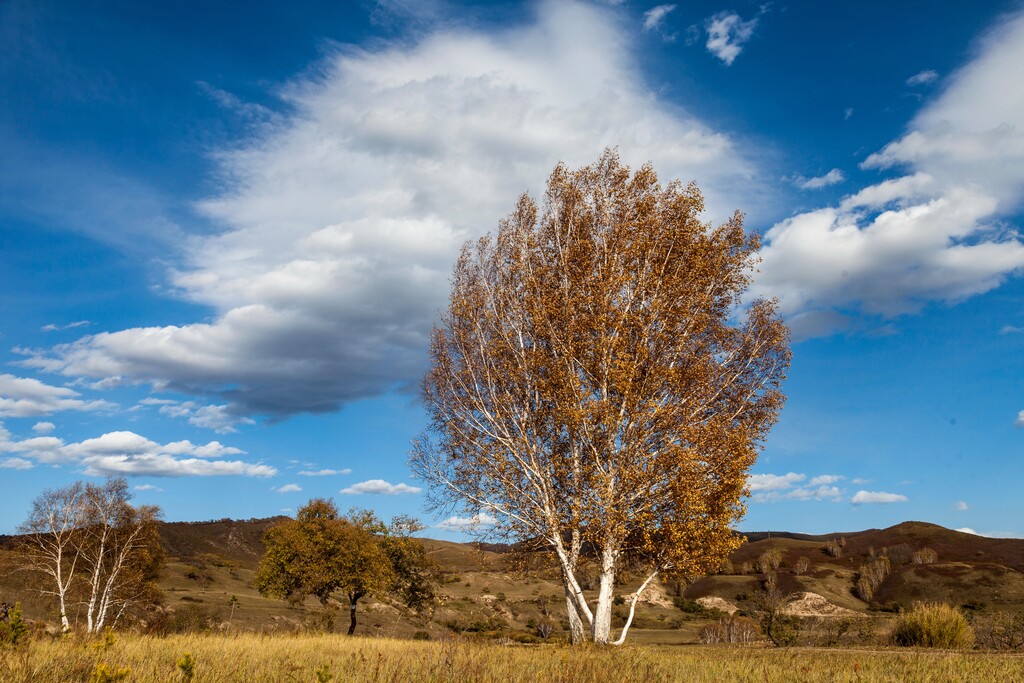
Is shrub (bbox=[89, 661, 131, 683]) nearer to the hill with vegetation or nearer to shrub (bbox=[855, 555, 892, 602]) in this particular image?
the hill with vegetation

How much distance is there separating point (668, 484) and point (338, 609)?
4954cm

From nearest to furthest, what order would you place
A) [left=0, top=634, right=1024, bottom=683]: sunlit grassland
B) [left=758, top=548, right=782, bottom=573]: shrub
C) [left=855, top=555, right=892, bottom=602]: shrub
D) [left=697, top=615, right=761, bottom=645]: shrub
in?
1. [left=0, top=634, right=1024, bottom=683]: sunlit grassland
2. [left=697, top=615, right=761, bottom=645]: shrub
3. [left=855, top=555, right=892, bottom=602]: shrub
4. [left=758, top=548, right=782, bottom=573]: shrub

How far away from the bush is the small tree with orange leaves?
8.43 meters

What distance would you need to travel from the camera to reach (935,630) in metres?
23.9

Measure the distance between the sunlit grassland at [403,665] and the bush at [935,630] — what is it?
25.3ft

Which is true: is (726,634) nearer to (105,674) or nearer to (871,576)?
(105,674)

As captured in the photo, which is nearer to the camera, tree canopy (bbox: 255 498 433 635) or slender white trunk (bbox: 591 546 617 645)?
slender white trunk (bbox: 591 546 617 645)

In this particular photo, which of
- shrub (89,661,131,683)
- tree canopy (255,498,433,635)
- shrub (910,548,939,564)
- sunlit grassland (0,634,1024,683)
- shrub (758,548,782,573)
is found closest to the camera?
shrub (89,661,131,683)

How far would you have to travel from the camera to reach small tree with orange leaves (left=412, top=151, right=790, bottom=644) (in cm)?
2134

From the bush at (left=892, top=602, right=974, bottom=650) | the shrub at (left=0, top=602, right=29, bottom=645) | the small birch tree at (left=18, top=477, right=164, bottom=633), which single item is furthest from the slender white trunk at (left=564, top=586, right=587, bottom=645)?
the small birch tree at (left=18, top=477, right=164, bottom=633)

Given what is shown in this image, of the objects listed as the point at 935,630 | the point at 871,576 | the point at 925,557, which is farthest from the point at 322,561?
the point at 925,557

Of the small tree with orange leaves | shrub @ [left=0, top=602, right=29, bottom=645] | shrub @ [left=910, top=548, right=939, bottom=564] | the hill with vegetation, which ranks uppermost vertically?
the small tree with orange leaves

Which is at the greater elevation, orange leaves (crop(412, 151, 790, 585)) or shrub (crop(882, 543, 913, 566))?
orange leaves (crop(412, 151, 790, 585))

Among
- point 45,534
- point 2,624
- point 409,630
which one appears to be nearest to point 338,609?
point 409,630
